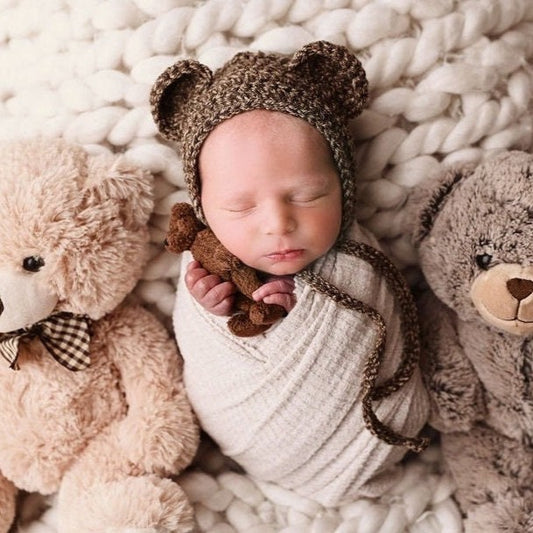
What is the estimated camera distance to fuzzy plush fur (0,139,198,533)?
2.52ft

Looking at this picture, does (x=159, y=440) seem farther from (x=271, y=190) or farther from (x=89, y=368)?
(x=271, y=190)

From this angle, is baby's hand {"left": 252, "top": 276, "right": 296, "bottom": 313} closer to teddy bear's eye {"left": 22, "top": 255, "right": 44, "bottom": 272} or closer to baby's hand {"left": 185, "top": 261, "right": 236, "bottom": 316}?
baby's hand {"left": 185, "top": 261, "right": 236, "bottom": 316}

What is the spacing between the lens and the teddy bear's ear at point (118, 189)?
0.78 metres

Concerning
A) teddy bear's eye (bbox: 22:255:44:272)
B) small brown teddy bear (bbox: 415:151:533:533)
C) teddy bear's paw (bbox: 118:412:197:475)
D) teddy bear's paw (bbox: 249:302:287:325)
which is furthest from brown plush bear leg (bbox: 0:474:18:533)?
small brown teddy bear (bbox: 415:151:533:533)

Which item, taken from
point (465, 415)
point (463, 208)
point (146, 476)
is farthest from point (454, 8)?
A: point (146, 476)

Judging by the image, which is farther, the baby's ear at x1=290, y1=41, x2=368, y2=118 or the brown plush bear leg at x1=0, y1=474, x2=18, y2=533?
the brown plush bear leg at x1=0, y1=474, x2=18, y2=533

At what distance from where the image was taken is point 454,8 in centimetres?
82

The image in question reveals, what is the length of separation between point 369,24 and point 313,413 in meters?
0.41

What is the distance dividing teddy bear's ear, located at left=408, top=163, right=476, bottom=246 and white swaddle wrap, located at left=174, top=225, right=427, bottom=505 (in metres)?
0.09

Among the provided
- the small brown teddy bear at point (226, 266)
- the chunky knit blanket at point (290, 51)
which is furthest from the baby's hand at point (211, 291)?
the chunky knit blanket at point (290, 51)

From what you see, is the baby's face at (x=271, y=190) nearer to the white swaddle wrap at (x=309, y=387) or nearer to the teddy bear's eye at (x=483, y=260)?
the white swaddle wrap at (x=309, y=387)

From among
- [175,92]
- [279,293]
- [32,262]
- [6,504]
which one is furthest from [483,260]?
[6,504]

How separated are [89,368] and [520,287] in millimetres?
469

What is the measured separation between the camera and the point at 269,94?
0.71 meters
